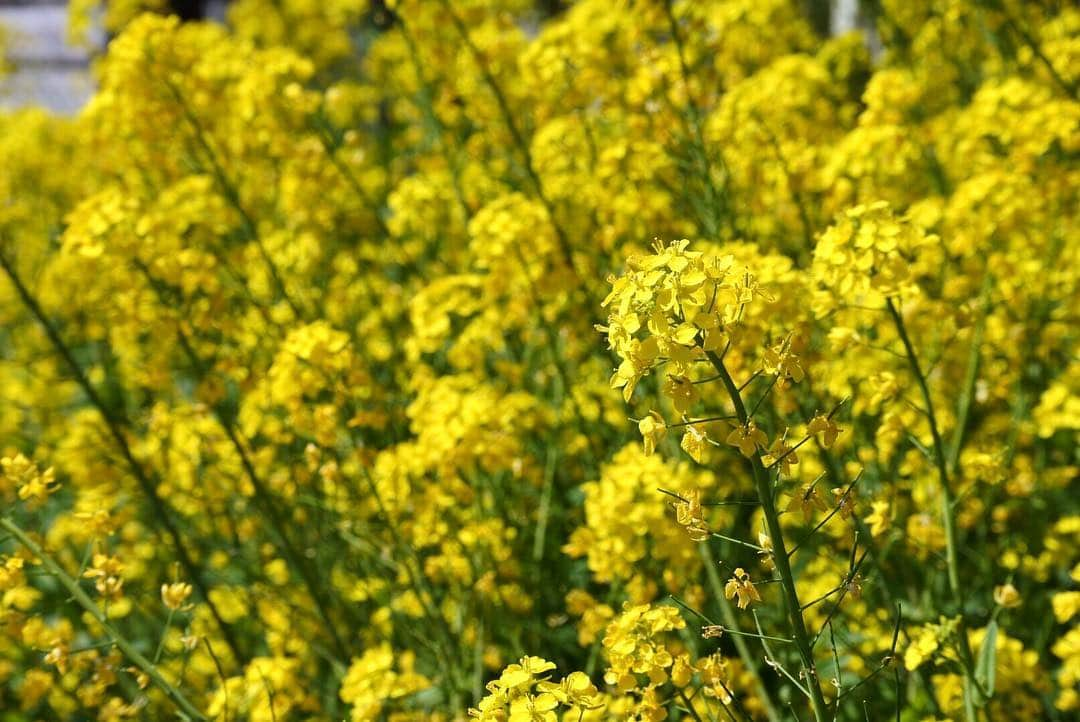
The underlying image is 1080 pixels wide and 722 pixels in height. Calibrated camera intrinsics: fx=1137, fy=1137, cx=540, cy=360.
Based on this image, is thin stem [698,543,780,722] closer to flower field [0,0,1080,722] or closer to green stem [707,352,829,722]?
flower field [0,0,1080,722]

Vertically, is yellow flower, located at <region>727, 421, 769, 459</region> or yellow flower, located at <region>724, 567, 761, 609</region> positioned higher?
yellow flower, located at <region>727, 421, 769, 459</region>

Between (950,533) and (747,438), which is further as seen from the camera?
(950,533)

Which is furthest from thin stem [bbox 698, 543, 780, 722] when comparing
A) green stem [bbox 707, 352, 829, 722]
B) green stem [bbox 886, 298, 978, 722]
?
green stem [bbox 707, 352, 829, 722]

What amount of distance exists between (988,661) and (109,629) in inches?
73.8

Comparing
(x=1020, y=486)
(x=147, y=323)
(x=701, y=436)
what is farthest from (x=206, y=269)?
(x=1020, y=486)

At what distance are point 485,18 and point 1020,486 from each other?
7.77ft

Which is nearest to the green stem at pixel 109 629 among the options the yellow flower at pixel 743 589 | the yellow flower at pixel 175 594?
the yellow flower at pixel 175 594

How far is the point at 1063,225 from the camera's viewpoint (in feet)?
11.9

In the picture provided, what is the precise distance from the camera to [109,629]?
242cm

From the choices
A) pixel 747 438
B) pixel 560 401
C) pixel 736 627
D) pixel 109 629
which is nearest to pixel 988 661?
pixel 736 627

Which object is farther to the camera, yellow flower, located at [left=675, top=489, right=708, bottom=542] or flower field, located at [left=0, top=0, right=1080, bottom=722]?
flower field, located at [left=0, top=0, right=1080, bottom=722]

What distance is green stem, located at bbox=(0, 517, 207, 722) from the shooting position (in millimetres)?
2408

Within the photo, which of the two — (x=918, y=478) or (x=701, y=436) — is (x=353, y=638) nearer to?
(x=918, y=478)

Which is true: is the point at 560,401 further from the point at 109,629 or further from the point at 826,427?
the point at 826,427
